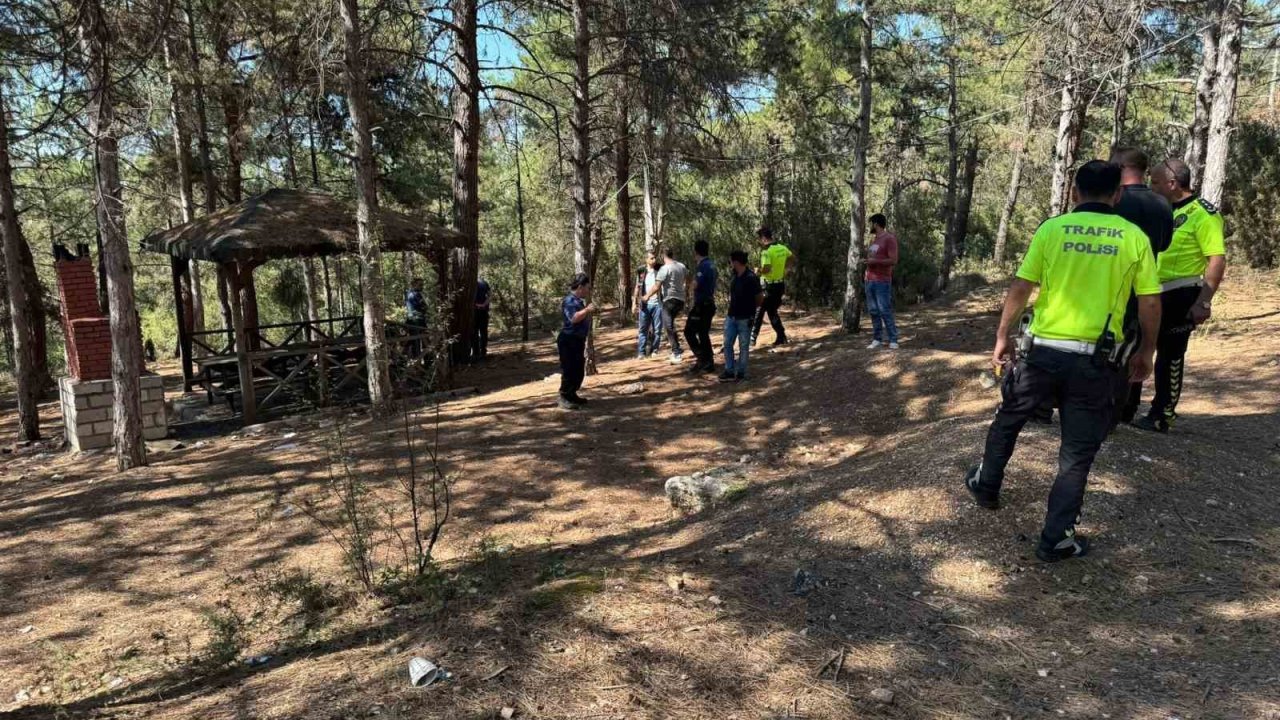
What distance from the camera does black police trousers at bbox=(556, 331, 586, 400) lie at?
335 inches

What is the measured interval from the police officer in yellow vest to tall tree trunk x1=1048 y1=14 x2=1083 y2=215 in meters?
6.53

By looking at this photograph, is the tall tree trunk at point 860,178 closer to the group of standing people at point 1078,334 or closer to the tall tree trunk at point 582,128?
the tall tree trunk at point 582,128

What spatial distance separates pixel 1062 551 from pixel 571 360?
19.7ft

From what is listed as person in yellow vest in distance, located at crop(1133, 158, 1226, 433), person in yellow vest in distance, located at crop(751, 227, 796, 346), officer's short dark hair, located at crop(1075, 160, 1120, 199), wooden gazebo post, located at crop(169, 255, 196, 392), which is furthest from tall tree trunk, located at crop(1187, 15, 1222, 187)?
wooden gazebo post, located at crop(169, 255, 196, 392)

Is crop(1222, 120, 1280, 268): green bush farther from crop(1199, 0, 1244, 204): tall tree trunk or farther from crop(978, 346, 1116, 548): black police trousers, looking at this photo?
crop(978, 346, 1116, 548): black police trousers

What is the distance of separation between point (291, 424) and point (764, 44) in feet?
35.3

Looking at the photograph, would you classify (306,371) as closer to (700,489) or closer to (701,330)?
(701,330)

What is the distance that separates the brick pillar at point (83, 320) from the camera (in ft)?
31.4

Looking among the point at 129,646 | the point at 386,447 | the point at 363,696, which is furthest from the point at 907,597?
the point at 386,447

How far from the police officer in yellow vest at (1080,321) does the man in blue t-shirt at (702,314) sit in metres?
5.98

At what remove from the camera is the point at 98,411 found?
32.1ft

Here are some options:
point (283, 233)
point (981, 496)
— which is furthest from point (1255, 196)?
point (283, 233)

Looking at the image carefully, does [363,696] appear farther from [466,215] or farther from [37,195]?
[37,195]

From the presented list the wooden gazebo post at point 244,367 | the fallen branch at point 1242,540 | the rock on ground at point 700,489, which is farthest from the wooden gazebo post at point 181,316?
the fallen branch at point 1242,540
